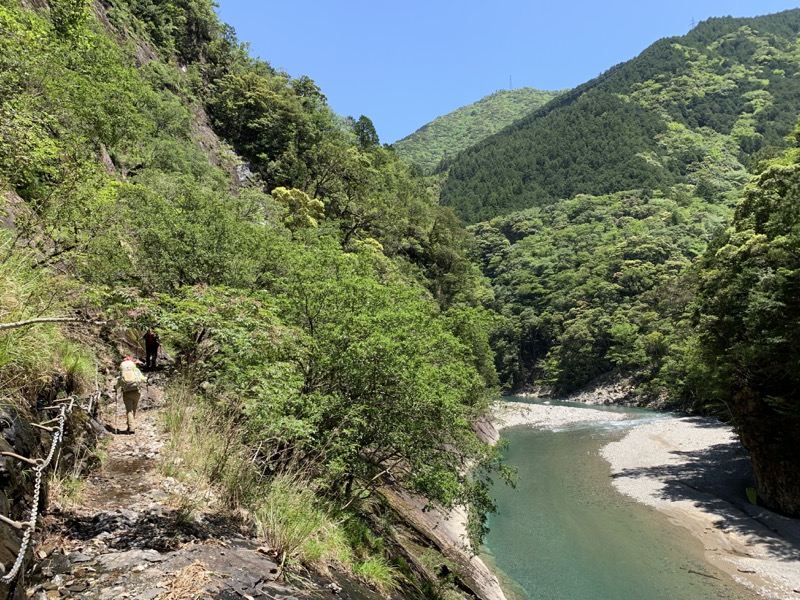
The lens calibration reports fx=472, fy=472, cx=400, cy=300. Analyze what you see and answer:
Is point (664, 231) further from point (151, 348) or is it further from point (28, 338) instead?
point (28, 338)

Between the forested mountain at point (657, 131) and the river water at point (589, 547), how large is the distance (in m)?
114

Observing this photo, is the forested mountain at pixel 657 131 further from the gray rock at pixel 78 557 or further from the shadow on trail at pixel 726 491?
the gray rock at pixel 78 557

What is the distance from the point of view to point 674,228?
3538 inches

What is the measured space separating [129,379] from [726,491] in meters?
24.6

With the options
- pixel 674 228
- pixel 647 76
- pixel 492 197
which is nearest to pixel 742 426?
pixel 674 228

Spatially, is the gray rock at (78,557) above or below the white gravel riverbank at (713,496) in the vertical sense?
above

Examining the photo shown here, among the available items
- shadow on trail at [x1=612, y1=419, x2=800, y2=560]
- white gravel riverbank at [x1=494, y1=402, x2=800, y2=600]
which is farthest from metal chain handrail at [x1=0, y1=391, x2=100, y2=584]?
shadow on trail at [x1=612, y1=419, x2=800, y2=560]

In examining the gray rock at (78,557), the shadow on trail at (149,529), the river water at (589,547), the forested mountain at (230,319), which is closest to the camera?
the gray rock at (78,557)

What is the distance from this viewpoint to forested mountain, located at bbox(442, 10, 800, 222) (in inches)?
5094

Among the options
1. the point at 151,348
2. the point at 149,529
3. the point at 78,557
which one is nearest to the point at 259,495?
the point at 149,529

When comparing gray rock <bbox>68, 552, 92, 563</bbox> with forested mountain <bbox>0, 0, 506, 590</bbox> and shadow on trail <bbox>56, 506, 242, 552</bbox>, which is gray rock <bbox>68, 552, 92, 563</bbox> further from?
forested mountain <bbox>0, 0, 506, 590</bbox>

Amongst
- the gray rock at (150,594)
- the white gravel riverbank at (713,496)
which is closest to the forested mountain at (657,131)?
the white gravel riverbank at (713,496)

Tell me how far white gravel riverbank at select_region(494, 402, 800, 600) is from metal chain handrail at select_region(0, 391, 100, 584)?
17.5 metres

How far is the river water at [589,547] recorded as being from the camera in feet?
46.6
